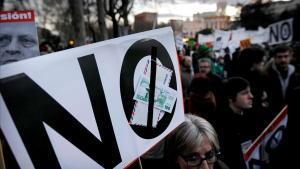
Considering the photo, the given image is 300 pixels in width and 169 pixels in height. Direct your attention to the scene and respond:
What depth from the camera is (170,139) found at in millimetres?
2152

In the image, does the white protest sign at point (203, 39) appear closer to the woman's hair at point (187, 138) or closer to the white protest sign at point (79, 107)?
the woman's hair at point (187, 138)

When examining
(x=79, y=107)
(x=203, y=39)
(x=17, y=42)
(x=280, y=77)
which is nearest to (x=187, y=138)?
(x=79, y=107)

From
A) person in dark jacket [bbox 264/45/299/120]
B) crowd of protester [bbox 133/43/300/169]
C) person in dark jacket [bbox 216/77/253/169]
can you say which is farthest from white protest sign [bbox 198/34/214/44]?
person in dark jacket [bbox 216/77/253/169]

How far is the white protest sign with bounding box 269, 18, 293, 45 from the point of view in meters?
7.14

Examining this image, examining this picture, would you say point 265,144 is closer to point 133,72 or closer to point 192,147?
point 192,147

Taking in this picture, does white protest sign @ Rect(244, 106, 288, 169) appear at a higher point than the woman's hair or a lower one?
lower

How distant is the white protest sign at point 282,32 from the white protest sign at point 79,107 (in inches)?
233

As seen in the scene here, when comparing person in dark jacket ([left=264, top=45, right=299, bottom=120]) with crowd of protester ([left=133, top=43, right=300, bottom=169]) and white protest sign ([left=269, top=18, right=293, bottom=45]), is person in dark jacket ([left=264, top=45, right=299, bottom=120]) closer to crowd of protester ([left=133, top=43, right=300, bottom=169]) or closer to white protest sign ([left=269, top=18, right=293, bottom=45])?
crowd of protester ([left=133, top=43, right=300, bottom=169])

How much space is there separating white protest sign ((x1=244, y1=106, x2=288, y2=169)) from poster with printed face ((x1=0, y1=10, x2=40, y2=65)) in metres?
1.70

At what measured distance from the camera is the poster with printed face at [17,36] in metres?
2.18

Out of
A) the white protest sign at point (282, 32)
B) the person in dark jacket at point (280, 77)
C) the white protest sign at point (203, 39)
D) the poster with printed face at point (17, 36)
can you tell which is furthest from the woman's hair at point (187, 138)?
the white protest sign at point (203, 39)

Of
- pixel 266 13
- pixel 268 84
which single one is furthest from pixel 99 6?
pixel 266 13

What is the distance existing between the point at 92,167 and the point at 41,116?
0.32 meters

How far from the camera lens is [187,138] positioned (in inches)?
81.2
